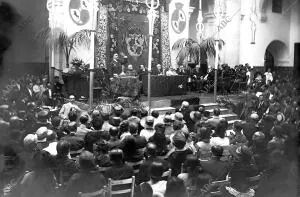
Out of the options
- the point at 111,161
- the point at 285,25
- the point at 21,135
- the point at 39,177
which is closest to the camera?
the point at 39,177

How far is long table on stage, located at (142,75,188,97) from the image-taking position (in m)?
13.8

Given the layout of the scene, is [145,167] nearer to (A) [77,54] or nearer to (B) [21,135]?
(B) [21,135]

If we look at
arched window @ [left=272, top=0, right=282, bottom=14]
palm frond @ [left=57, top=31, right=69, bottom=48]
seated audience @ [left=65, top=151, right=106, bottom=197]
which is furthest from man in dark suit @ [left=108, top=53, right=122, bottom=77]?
Answer: seated audience @ [left=65, top=151, right=106, bottom=197]

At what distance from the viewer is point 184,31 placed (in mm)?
18719

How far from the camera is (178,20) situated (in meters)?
18.5

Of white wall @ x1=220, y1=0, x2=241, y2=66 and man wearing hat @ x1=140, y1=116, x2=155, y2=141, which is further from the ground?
white wall @ x1=220, y1=0, x2=241, y2=66

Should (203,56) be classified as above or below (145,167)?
above

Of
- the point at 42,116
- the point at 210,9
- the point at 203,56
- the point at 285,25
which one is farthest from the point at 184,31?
the point at 42,116

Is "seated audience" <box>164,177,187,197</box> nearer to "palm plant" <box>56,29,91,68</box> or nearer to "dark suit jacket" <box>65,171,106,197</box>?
"dark suit jacket" <box>65,171,106,197</box>

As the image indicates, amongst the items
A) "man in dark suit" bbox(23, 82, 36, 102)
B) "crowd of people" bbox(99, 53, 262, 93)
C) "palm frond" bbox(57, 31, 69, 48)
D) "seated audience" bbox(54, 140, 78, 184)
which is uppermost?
"palm frond" bbox(57, 31, 69, 48)

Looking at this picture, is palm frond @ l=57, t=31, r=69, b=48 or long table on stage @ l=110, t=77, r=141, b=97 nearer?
long table on stage @ l=110, t=77, r=141, b=97

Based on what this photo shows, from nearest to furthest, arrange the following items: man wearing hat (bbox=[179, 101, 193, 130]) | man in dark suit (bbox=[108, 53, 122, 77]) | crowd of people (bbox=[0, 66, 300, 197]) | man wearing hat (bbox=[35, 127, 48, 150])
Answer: crowd of people (bbox=[0, 66, 300, 197])
man wearing hat (bbox=[35, 127, 48, 150])
man wearing hat (bbox=[179, 101, 193, 130])
man in dark suit (bbox=[108, 53, 122, 77])

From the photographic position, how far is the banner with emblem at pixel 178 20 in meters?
18.3

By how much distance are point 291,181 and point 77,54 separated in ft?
40.3
